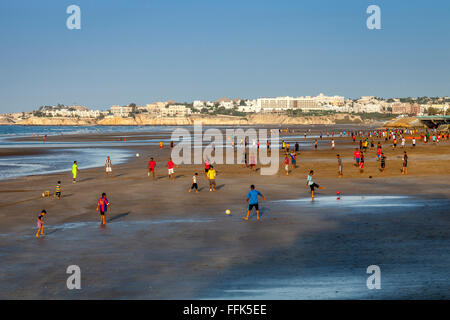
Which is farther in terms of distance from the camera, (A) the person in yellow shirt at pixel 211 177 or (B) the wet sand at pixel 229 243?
(A) the person in yellow shirt at pixel 211 177

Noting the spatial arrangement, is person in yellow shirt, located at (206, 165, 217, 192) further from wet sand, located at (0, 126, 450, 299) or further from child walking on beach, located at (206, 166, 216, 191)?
wet sand, located at (0, 126, 450, 299)

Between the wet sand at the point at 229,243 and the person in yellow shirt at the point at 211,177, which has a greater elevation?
the person in yellow shirt at the point at 211,177

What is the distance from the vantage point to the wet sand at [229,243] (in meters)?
11.6

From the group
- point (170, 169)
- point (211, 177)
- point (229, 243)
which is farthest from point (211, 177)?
point (229, 243)

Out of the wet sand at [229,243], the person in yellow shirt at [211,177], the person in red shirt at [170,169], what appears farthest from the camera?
the person in red shirt at [170,169]

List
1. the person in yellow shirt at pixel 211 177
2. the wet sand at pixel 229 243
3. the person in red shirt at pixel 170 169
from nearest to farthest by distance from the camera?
the wet sand at pixel 229 243
the person in yellow shirt at pixel 211 177
the person in red shirt at pixel 170 169

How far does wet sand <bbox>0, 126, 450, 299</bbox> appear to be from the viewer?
38.1 ft

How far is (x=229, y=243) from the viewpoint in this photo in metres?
16.0

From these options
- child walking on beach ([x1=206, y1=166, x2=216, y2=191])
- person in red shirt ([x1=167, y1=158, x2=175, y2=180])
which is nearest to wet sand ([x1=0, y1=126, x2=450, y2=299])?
child walking on beach ([x1=206, y1=166, x2=216, y2=191])

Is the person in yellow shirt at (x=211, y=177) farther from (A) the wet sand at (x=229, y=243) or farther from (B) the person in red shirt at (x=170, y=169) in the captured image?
(B) the person in red shirt at (x=170, y=169)

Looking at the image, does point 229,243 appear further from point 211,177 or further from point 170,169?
point 170,169

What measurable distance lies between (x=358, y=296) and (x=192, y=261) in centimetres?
482

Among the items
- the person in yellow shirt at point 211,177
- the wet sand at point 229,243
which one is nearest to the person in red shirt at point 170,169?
the wet sand at point 229,243
